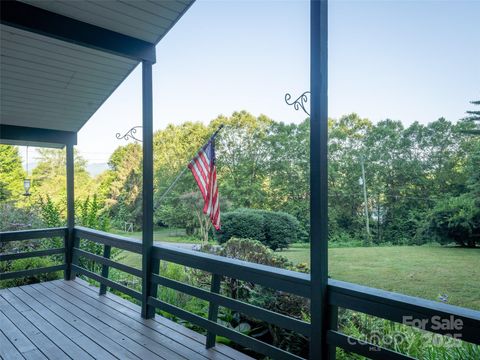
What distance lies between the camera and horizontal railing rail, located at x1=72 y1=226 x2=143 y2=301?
326 cm

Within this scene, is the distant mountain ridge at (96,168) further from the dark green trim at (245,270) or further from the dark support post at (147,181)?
the dark green trim at (245,270)

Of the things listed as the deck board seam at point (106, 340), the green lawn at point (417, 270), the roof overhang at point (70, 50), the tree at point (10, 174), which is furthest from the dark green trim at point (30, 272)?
the tree at point (10, 174)

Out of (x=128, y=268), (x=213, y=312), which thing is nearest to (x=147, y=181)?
(x=128, y=268)

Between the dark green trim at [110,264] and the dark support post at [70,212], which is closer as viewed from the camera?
the dark green trim at [110,264]

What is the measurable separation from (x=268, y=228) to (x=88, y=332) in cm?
509

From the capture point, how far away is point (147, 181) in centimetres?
305

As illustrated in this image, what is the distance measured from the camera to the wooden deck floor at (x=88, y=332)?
236cm

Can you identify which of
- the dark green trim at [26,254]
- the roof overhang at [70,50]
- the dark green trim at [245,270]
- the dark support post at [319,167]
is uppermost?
the roof overhang at [70,50]

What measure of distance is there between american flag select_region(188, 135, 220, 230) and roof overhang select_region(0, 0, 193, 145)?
122 centimetres

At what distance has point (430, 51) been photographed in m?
7.01

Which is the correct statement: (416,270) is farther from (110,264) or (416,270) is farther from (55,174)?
(55,174)

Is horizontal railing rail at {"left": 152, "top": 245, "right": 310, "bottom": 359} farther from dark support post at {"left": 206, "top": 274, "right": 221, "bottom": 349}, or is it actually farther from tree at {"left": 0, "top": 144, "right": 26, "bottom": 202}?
tree at {"left": 0, "top": 144, "right": 26, "bottom": 202}

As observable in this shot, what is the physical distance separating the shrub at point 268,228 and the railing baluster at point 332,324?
5680 millimetres

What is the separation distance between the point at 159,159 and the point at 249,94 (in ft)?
14.1
